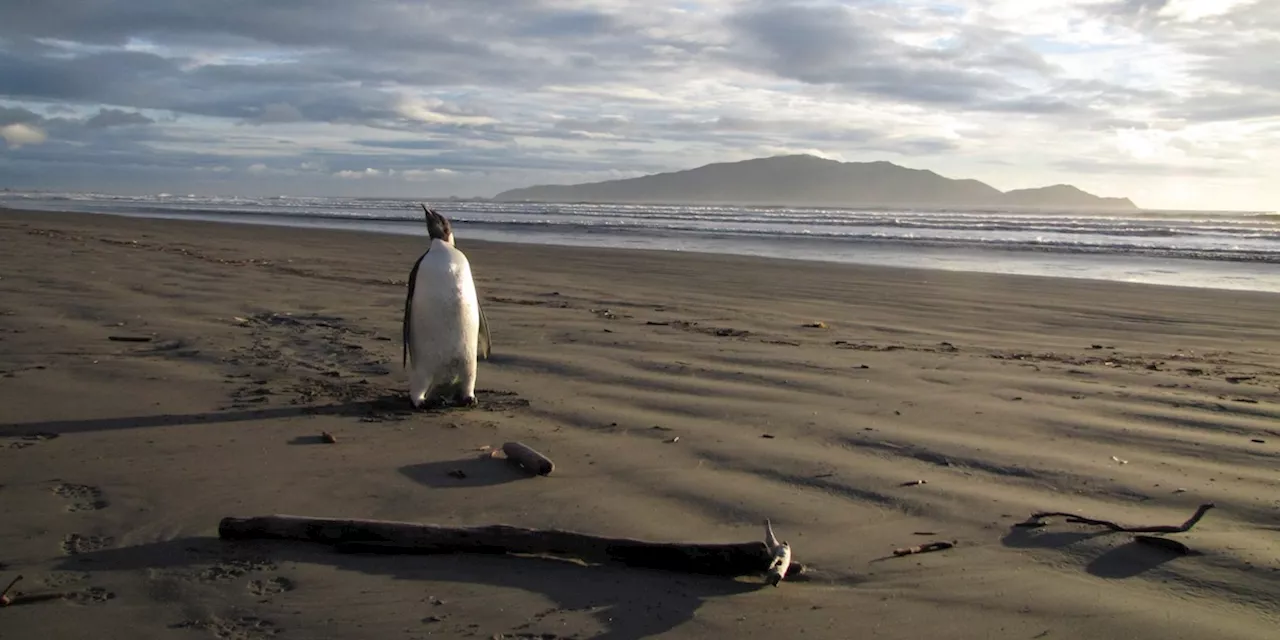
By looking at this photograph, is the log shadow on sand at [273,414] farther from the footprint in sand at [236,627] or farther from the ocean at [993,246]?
the ocean at [993,246]

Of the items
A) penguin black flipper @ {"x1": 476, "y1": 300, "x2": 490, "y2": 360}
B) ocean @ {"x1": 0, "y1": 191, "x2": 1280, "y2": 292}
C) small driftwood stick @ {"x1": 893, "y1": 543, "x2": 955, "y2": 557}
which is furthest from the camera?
ocean @ {"x1": 0, "y1": 191, "x2": 1280, "y2": 292}

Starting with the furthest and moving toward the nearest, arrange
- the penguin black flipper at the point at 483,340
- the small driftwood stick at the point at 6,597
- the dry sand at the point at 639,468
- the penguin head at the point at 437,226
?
1. the penguin black flipper at the point at 483,340
2. the penguin head at the point at 437,226
3. the dry sand at the point at 639,468
4. the small driftwood stick at the point at 6,597

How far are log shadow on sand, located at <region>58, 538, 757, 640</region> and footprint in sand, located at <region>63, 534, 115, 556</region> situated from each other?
60mm

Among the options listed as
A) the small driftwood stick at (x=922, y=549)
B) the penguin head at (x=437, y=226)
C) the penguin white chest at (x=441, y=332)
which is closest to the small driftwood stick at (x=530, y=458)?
the penguin white chest at (x=441, y=332)

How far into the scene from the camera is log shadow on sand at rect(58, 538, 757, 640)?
2.93m

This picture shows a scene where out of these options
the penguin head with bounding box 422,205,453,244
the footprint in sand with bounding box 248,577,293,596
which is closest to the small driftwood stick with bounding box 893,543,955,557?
the footprint in sand with bounding box 248,577,293,596

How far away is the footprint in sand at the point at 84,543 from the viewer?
3.33 meters

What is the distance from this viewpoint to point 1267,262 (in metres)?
21.2

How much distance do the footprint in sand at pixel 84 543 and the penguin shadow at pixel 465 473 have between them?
1.22m

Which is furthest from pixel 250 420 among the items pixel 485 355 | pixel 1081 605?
pixel 1081 605

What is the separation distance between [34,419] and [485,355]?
261 cm

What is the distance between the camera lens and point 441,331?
572 cm

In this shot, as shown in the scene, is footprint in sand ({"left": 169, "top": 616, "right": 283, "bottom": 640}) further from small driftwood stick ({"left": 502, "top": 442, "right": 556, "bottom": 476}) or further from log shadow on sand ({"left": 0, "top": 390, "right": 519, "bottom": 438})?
log shadow on sand ({"left": 0, "top": 390, "right": 519, "bottom": 438})

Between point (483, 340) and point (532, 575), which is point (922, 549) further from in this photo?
point (483, 340)
